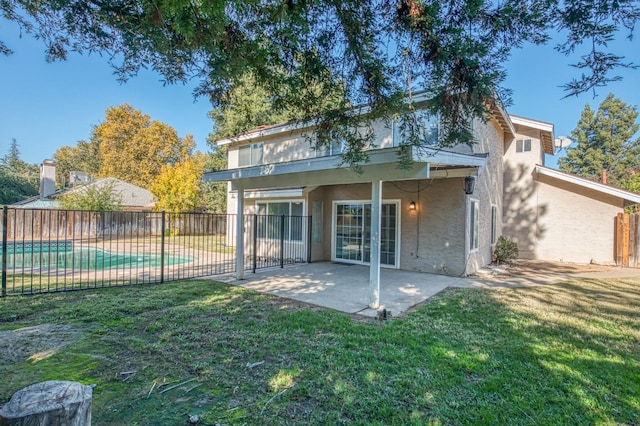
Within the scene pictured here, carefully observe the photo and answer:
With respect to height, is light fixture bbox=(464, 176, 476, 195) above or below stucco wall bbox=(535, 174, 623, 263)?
above

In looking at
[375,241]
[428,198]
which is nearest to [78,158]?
[428,198]

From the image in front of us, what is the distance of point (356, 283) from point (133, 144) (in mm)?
34026

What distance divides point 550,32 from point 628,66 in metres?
0.85

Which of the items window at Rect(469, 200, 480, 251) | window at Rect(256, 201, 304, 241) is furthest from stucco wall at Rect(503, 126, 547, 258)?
window at Rect(256, 201, 304, 241)

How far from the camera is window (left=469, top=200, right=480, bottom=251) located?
948 centimetres

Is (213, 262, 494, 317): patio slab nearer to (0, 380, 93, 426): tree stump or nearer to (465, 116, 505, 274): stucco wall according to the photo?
(465, 116, 505, 274): stucco wall

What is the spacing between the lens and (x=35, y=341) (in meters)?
4.28

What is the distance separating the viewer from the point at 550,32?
3.17 metres

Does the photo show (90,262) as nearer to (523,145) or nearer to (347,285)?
(347,285)

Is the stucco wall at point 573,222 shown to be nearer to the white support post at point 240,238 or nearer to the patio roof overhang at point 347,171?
the patio roof overhang at point 347,171

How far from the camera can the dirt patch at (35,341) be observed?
3883mm

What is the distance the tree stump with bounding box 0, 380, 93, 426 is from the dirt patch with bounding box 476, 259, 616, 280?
32.8 feet

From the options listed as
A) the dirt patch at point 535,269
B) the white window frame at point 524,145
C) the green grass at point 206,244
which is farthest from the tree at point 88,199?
the white window frame at point 524,145

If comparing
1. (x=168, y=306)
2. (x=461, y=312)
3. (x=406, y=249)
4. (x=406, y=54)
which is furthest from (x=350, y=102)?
(x=406, y=249)
